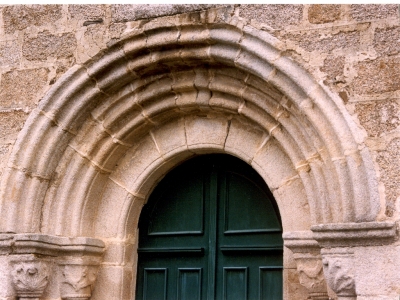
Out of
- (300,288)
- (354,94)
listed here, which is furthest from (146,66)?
(300,288)

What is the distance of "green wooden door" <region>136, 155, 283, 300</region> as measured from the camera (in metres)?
4.94

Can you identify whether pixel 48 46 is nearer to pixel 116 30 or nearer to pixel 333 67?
pixel 116 30

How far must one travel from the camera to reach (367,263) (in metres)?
4.04

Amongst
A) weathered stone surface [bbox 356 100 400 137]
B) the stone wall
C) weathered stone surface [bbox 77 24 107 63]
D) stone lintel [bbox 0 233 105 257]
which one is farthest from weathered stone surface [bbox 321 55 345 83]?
stone lintel [bbox 0 233 105 257]

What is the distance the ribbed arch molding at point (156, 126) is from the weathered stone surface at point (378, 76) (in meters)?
0.32

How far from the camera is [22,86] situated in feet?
17.2

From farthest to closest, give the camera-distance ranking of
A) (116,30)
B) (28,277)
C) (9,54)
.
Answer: (9,54), (116,30), (28,277)

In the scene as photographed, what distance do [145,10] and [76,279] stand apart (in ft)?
6.11

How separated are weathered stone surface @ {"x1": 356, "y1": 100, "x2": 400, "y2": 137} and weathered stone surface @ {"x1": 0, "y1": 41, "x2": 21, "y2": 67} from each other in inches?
97.8

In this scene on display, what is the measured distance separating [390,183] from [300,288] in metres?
0.94

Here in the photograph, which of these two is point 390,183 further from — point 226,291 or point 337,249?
Result: point 226,291

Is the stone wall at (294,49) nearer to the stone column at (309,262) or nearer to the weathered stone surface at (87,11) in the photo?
the weathered stone surface at (87,11)

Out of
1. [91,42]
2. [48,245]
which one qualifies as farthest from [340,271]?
[91,42]

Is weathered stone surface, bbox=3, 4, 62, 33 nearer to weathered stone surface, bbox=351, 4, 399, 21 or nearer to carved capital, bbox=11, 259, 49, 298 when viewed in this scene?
carved capital, bbox=11, 259, 49, 298
